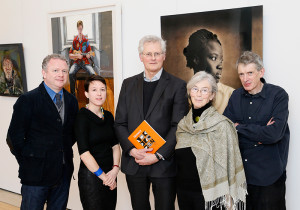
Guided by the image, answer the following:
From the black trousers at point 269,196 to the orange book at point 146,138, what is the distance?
790 mm

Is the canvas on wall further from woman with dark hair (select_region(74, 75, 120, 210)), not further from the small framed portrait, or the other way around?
the small framed portrait

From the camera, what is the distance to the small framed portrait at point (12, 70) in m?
4.18

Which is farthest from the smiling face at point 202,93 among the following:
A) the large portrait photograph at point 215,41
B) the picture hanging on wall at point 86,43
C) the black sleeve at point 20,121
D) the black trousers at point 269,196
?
Result: the picture hanging on wall at point 86,43

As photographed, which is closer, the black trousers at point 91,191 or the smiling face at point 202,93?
the smiling face at point 202,93

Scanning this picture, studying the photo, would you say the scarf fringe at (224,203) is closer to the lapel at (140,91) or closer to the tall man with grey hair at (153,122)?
the tall man with grey hair at (153,122)

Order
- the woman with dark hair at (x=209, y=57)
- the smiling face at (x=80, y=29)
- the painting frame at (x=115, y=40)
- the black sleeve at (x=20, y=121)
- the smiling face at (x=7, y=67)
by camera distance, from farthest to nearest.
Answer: the smiling face at (x=7, y=67)
the smiling face at (x=80, y=29)
the painting frame at (x=115, y=40)
the woman with dark hair at (x=209, y=57)
the black sleeve at (x=20, y=121)

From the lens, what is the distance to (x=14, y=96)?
4344 millimetres

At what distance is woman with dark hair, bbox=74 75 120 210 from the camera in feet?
7.73

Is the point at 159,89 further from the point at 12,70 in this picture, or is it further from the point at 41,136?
the point at 12,70

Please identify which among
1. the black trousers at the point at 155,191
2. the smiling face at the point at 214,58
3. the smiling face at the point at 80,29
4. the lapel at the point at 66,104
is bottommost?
the black trousers at the point at 155,191

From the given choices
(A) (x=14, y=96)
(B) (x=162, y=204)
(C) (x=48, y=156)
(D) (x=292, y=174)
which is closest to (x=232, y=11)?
(D) (x=292, y=174)

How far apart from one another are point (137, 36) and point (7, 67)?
2.24m

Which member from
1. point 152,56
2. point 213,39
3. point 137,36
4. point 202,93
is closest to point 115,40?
point 137,36

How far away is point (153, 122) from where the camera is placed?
95.0 inches
